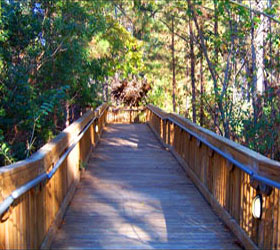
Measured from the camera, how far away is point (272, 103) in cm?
828

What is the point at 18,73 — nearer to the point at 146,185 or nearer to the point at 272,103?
the point at 146,185

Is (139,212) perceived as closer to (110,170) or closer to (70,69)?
(110,170)

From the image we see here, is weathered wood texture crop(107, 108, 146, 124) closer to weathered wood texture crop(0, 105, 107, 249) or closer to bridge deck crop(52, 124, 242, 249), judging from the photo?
bridge deck crop(52, 124, 242, 249)

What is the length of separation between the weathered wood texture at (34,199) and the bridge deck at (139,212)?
0.87ft

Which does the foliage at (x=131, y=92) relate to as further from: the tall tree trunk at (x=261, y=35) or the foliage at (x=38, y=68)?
the tall tree trunk at (x=261, y=35)

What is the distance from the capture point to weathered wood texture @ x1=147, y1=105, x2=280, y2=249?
10.4ft

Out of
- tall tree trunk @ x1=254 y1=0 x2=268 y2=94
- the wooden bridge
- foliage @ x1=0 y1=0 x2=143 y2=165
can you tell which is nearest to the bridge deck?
the wooden bridge

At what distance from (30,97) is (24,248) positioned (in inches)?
203

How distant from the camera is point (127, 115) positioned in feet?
69.7

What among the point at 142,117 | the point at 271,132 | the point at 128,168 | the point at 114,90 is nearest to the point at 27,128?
the point at 128,168

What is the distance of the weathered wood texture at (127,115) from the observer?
2051 cm

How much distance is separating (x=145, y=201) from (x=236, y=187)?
161 centimetres

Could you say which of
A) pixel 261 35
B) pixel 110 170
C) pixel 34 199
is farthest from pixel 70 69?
pixel 34 199

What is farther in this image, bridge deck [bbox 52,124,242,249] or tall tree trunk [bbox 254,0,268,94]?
tall tree trunk [bbox 254,0,268,94]
